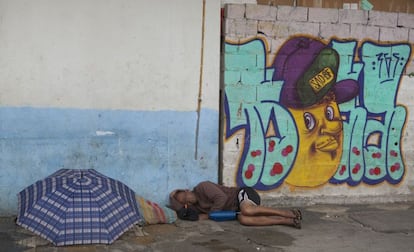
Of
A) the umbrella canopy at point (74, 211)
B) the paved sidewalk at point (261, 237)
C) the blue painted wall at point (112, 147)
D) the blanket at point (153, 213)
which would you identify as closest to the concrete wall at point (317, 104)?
the blue painted wall at point (112, 147)

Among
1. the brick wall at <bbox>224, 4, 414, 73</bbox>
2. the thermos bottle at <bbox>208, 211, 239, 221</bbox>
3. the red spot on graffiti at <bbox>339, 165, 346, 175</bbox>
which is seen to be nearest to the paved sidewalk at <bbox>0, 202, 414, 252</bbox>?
the thermos bottle at <bbox>208, 211, 239, 221</bbox>

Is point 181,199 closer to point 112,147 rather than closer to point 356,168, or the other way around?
point 112,147

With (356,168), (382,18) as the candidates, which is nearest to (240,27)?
(382,18)

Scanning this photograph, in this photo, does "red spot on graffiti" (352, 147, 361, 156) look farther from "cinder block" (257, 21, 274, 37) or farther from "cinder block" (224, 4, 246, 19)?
"cinder block" (224, 4, 246, 19)

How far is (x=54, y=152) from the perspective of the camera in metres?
6.26

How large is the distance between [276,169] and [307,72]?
53.3 inches

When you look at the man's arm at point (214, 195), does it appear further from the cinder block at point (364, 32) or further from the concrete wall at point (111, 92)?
the cinder block at point (364, 32)

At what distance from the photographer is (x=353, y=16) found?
7.18 m

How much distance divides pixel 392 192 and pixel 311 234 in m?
2.23

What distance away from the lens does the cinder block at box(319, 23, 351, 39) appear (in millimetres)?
7084

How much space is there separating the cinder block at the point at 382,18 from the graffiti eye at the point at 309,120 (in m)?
1.53

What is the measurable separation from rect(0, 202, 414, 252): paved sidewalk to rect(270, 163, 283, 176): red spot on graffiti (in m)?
0.67

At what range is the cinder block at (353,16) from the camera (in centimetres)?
714

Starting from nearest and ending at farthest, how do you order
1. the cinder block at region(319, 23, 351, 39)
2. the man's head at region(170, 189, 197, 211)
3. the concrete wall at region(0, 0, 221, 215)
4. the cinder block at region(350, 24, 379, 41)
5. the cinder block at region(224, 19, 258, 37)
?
the concrete wall at region(0, 0, 221, 215) → the man's head at region(170, 189, 197, 211) → the cinder block at region(224, 19, 258, 37) → the cinder block at region(319, 23, 351, 39) → the cinder block at region(350, 24, 379, 41)
